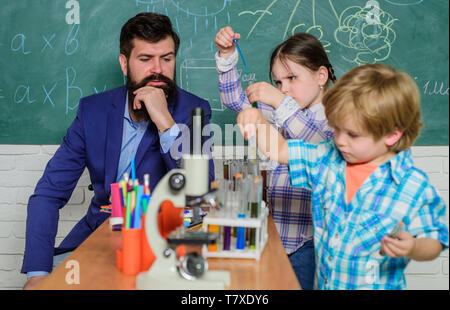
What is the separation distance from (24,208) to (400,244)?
7.82ft

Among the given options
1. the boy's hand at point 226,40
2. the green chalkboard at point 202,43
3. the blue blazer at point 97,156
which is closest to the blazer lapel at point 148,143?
the blue blazer at point 97,156

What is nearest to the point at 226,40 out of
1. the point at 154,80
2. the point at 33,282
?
the point at 154,80

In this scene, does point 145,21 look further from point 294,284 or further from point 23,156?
point 294,284

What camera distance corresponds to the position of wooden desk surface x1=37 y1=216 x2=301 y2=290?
104cm

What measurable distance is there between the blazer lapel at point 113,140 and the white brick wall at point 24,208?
76 cm

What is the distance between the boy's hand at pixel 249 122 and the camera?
1.33m

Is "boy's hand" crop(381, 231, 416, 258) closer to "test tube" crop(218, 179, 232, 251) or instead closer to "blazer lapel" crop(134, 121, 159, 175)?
"test tube" crop(218, 179, 232, 251)

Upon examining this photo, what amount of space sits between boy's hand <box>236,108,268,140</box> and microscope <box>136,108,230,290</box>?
0.29 m

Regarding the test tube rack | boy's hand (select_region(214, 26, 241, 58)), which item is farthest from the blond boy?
boy's hand (select_region(214, 26, 241, 58))

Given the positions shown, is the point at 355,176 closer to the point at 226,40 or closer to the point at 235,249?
the point at 235,249

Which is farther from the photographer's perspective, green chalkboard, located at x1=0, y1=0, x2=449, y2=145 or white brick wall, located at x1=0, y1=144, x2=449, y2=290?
white brick wall, located at x1=0, y1=144, x2=449, y2=290

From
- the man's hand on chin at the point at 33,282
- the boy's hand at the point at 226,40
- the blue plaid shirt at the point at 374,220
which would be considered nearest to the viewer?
the blue plaid shirt at the point at 374,220

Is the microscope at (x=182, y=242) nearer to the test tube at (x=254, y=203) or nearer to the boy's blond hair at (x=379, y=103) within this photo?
the test tube at (x=254, y=203)
